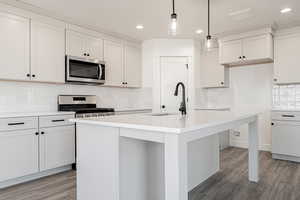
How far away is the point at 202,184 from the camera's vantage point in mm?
2613

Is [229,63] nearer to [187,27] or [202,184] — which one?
[187,27]

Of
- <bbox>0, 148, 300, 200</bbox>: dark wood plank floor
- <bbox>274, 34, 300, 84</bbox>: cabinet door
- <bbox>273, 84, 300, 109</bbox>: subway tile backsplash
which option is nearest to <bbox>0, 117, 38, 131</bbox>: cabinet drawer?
<bbox>0, 148, 300, 200</bbox>: dark wood plank floor

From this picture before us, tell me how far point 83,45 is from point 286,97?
4097 millimetres

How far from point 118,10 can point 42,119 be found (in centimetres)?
199

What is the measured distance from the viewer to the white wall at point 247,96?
4371mm

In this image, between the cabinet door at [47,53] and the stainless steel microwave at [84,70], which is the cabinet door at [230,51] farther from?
the cabinet door at [47,53]

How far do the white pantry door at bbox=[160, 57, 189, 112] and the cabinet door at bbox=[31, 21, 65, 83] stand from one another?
86.6 inches

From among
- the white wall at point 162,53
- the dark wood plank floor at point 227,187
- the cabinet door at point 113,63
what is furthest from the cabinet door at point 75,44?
the dark wood plank floor at point 227,187

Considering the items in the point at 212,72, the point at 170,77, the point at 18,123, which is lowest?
the point at 18,123

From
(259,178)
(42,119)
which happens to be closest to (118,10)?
(42,119)

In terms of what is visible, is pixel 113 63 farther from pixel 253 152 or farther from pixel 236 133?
pixel 236 133

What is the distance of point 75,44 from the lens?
3580 mm

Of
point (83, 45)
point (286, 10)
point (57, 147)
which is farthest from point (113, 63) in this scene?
point (286, 10)

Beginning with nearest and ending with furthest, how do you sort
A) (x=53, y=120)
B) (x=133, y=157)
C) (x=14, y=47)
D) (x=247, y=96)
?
(x=133, y=157) → (x=14, y=47) → (x=53, y=120) → (x=247, y=96)
